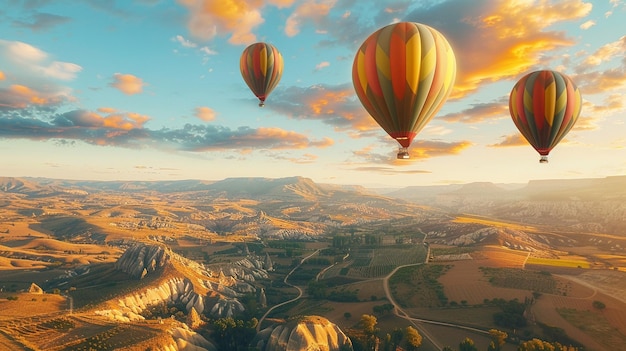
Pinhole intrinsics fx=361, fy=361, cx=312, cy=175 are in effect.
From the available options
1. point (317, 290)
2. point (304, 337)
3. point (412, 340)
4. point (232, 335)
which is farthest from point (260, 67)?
point (317, 290)

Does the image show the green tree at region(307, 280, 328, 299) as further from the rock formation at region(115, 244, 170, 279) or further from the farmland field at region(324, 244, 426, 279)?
the rock formation at region(115, 244, 170, 279)

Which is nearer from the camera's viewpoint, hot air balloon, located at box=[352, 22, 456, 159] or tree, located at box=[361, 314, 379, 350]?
hot air balloon, located at box=[352, 22, 456, 159]

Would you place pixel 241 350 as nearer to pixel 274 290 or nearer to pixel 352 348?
pixel 352 348

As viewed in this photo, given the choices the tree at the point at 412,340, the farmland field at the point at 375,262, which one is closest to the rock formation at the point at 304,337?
the tree at the point at 412,340

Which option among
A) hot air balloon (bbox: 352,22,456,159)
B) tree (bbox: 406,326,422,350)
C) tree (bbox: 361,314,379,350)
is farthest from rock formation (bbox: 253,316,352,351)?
hot air balloon (bbox: 352,22,456,159)

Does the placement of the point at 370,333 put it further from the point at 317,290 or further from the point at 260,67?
the point at 260,67

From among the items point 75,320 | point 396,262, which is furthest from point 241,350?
point 396,262

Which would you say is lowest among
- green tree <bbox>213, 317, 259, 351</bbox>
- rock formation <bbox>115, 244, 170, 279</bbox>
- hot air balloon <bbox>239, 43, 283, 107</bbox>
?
green tree <bbox>213, 317, 259, 351</bbox>
